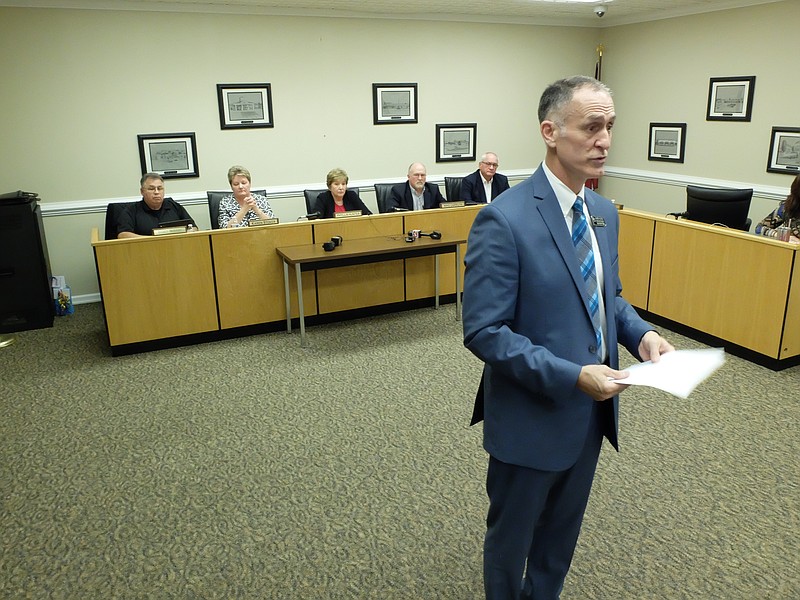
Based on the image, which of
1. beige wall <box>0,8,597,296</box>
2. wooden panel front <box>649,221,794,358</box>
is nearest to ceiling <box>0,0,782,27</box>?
beige wall <box>0,8,597,296</box>

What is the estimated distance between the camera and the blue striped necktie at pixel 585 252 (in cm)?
152

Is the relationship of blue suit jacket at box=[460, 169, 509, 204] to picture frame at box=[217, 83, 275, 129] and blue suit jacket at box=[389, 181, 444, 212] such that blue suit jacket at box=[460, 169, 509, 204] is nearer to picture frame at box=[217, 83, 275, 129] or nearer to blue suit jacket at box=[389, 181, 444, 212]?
blue suit jacket at box=[389, 181, 444, 212]

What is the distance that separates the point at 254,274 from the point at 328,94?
2.53 m

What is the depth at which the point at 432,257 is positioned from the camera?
5.34m

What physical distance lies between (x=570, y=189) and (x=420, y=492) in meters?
1.73

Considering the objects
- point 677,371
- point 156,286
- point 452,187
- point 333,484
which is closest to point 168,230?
point 156,286

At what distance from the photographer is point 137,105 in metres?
5.74

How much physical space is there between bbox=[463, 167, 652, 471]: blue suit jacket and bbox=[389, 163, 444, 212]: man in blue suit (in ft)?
14.2

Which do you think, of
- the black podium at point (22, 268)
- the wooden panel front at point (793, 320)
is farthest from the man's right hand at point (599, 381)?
the black podium at point (22, 268)

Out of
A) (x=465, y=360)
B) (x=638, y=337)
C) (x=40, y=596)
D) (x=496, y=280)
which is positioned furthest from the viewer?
(x=465, y=360)

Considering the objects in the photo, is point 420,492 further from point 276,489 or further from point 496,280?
point 496,280

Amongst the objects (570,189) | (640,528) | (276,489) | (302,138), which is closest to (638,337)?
(570,189)

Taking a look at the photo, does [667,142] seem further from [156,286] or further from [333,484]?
[333,484]

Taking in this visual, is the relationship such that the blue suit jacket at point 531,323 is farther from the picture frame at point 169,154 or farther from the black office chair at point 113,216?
the picture frame at point 169,154
